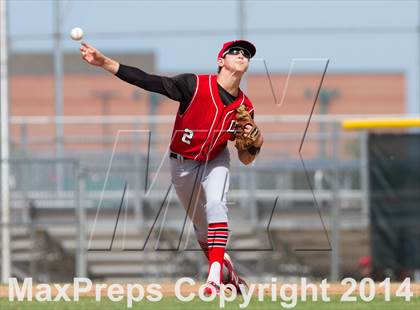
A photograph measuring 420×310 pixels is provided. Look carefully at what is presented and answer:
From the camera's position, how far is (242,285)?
8.21 m

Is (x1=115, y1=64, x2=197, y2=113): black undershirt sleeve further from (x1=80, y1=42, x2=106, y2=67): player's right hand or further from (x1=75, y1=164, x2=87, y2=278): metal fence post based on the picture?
(x1=75, y1=164, x2=87, y2=278): metal fence post

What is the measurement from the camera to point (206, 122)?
8.04 metres

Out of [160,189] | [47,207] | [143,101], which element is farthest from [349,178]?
[143,101]

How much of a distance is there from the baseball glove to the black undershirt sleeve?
0.32m

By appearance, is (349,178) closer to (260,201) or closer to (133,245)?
(260,201)

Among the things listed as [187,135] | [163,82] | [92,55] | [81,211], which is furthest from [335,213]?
[92,55]

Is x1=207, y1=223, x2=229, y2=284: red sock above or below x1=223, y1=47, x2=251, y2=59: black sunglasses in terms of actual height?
below

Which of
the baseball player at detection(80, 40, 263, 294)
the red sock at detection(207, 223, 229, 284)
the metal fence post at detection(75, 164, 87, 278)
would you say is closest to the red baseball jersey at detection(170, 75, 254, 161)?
the baseball player at detection(80, 40, 263, 294)

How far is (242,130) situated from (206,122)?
227 millimetres

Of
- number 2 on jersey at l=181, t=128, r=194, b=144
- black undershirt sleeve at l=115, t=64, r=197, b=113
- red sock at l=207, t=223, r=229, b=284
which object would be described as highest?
black undershirt sleeve at l=115, t=64, r=197, b=113

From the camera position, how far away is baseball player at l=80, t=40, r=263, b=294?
26.0 ft

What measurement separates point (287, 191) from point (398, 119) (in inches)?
63.4

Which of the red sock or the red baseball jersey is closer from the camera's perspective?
the red sock

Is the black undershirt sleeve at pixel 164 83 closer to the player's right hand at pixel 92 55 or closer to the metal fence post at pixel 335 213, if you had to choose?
the player's right hand at pixel 92 55
